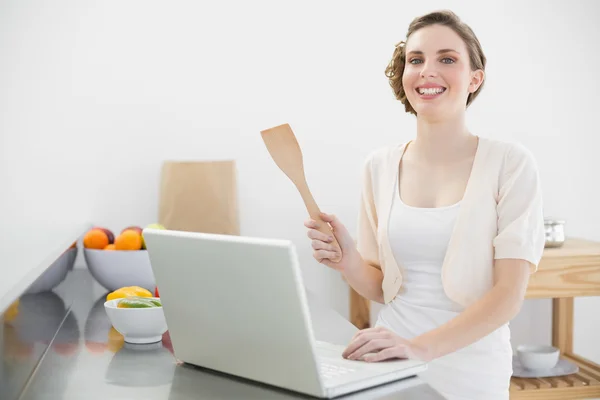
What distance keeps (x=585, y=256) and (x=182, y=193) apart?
53.8 inches

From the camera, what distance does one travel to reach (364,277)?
62.9 inches

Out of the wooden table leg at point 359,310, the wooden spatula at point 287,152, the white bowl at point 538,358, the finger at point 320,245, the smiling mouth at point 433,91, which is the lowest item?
the white bowl at point 538,358

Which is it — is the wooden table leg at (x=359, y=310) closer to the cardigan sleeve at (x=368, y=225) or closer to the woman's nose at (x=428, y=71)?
the cardigan sleeve at (x=368, y=225)

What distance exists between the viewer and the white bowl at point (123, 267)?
1858 mm

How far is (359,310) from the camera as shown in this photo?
2.78 metres

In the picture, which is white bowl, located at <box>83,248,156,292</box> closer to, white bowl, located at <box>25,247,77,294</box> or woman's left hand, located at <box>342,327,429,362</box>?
white bowl, located at <box>25,247,77,294</box>

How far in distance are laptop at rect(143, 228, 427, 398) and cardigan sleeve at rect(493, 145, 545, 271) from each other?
1.53 feet

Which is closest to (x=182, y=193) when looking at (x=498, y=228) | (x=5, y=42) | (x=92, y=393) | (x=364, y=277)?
(x=5, y=42)

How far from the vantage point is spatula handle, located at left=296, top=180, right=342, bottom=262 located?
1150 millimetres

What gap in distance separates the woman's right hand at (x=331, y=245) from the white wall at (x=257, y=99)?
4.14 feet

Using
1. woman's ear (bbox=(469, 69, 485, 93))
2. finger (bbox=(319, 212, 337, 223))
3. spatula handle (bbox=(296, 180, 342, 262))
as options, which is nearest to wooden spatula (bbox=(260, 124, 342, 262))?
spatula handle (bbox=(296, 180, 342, 262))

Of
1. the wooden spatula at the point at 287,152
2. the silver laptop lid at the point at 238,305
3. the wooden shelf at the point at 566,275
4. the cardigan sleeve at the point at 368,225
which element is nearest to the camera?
the silver laptop lid at the point at 238,305

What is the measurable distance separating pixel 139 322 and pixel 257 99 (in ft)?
5.13

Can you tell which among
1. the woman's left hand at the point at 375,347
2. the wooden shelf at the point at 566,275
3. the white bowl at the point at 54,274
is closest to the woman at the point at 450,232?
the woman's left hand at the point at 375,347
